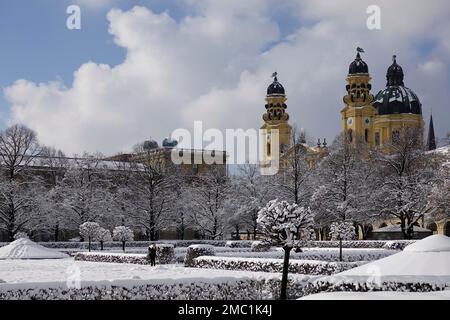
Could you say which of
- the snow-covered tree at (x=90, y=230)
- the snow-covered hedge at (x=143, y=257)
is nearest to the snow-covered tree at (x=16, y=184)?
the snow-covered tree at (x=90, y=230)

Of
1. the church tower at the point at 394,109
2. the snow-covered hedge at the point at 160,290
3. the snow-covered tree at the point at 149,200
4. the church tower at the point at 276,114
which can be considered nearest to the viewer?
the snow-covered hedge at the point at 160,290

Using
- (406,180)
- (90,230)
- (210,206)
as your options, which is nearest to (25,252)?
(90,230)

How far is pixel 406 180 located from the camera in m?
47.5

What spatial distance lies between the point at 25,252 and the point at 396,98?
224 ft

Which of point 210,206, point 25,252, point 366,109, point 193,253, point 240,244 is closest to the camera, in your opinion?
point 193,253

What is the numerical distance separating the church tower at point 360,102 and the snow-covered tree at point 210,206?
34.0 meters

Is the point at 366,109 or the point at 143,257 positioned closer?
the point at 143,257

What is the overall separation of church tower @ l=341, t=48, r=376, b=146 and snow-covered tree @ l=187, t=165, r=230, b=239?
34.0 metres

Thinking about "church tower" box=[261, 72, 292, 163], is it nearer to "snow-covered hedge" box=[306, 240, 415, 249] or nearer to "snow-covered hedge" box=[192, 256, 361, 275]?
"snow-covered hedge" box=[306, 240, 415, 249]

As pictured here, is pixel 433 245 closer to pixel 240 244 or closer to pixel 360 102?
pixel 240 244

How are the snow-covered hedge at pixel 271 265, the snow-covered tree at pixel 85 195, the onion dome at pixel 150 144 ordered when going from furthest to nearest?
the onion dome at pixel 150 144 → the snow-covered tree at pixel 85 195 → the snow-covered hedge at pixel 271 265

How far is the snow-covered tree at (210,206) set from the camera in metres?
59.1

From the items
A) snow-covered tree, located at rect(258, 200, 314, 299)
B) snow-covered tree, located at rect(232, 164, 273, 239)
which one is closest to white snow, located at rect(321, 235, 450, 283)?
snow-covered tree, located at rect(258, 200, 314, 299)

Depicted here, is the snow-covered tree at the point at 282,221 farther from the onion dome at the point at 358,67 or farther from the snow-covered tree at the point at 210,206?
the onion dome at the point at 358,67
